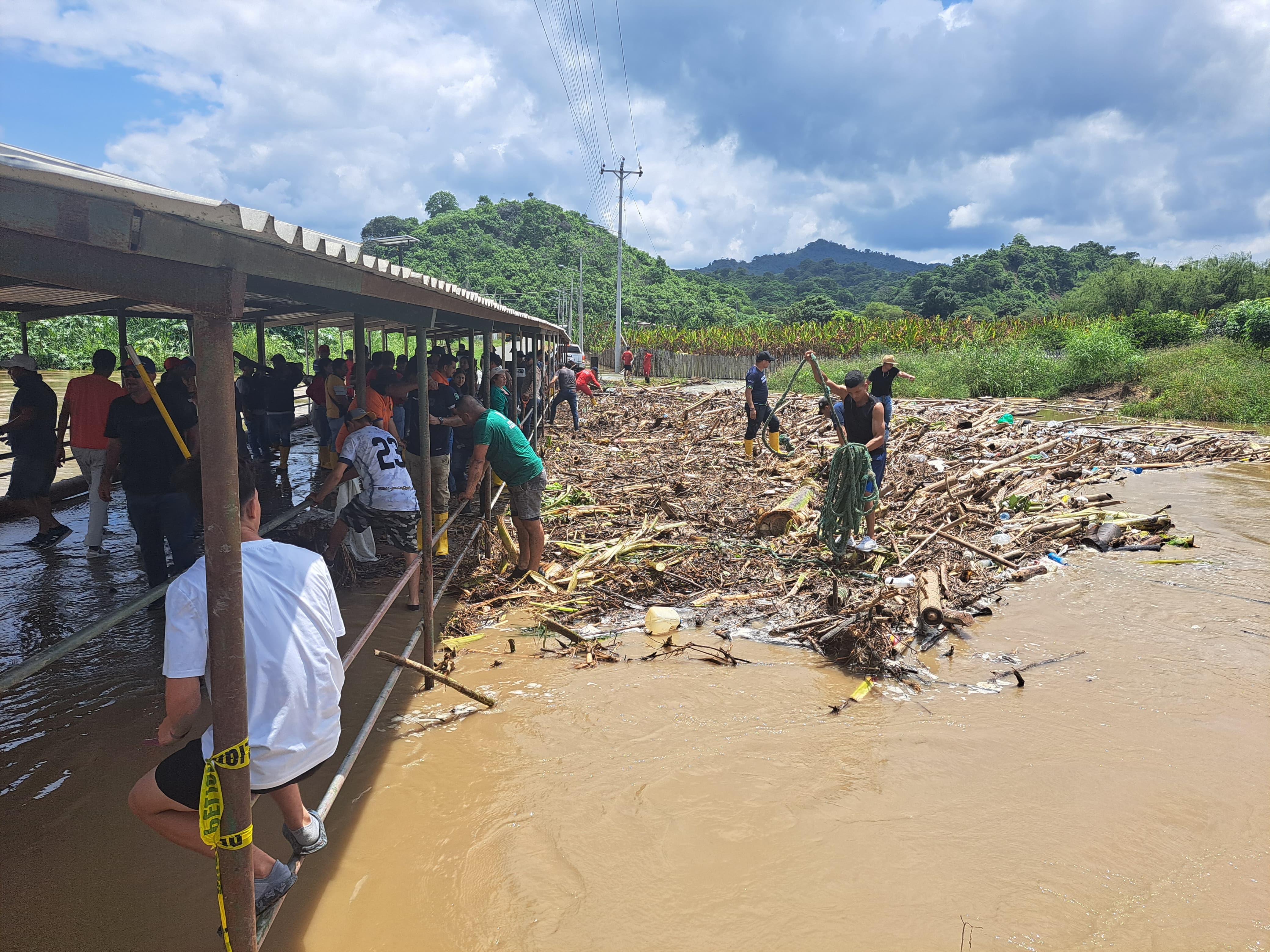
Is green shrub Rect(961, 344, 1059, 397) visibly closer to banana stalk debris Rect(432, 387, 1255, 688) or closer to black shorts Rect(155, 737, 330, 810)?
banana stalk debris Rect(432, 387, 1255, 688)

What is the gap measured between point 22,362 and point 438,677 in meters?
5.85

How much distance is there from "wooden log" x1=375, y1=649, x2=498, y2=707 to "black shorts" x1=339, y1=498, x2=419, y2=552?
4.08 feet

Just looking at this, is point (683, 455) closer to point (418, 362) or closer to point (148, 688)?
point (418, 362)

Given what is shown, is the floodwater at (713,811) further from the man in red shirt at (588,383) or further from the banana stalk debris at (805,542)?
the man in red shirt at (588,383)

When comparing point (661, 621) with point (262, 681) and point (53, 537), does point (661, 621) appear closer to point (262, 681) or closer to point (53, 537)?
point (262, 681)

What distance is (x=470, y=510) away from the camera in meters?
9.81

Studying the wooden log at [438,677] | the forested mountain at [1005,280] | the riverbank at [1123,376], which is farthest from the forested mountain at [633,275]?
the wooden log at [438,677]

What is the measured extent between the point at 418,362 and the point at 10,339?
27.8 meters

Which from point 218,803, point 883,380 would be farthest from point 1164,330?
point 218,803

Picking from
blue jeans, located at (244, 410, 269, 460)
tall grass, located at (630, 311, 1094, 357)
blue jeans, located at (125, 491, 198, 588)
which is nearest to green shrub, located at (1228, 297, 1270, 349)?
tall grass, located at (630, 311, 1094, 357)

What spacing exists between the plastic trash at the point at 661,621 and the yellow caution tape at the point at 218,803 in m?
4.26

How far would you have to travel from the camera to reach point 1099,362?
76.5ft

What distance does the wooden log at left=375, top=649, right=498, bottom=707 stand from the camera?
4.11 meters

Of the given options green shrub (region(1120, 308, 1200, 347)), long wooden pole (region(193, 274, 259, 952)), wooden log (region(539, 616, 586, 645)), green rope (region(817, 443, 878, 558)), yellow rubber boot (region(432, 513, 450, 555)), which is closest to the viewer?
long wooden pole (region(193, 274, 259, 952))
